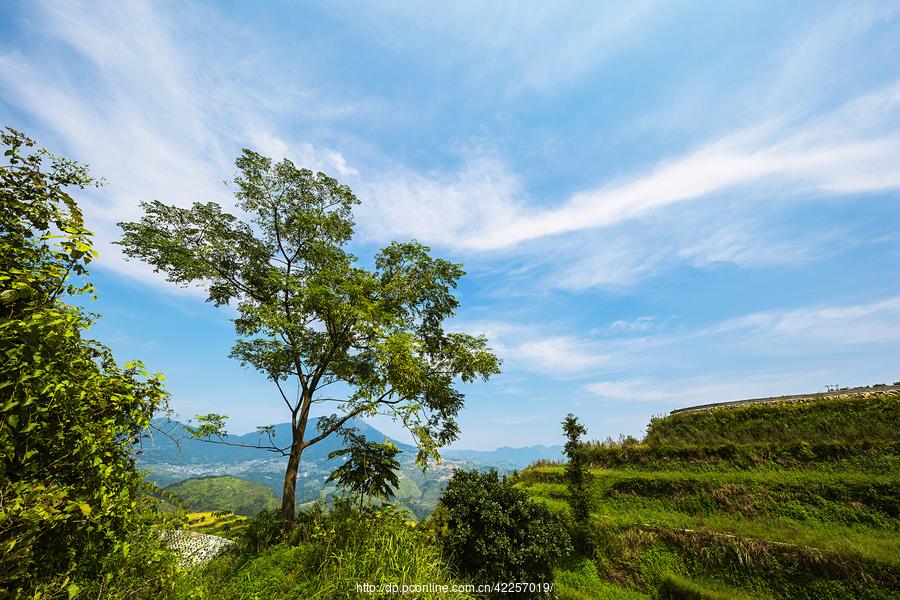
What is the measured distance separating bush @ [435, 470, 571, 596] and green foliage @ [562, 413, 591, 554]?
4448 millimetres

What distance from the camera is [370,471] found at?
11.3 meters

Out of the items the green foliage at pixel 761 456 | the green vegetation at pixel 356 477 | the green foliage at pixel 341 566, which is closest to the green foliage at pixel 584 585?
the green vegetation at pixel 356 477

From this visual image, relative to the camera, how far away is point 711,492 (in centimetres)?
1642

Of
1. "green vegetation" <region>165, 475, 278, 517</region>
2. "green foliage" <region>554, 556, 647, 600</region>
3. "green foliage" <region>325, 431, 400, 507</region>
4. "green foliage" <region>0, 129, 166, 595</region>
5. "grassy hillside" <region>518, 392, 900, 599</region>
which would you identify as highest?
"green foliage" <region>0, 129, 166, 595</region>

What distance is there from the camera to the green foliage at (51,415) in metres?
2.50

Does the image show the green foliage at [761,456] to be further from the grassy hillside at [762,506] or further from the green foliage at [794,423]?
the green foliage at [794,423]

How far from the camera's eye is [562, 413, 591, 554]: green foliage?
15.3 metres

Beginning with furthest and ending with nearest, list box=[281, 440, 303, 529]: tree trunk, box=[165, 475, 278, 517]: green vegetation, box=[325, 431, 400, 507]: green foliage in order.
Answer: box=[165, 475, 278, 517]: green vegetation < box=[281, 440, 303, 529]: tree trunk < box=[325, 431, 400, 507]: green foliage

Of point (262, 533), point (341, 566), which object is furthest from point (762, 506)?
point (262, 533)

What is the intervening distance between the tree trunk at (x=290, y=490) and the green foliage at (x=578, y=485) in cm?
1254

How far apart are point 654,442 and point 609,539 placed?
11.4 metres

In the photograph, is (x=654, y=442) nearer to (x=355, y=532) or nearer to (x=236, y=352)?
(x=355, y=532)

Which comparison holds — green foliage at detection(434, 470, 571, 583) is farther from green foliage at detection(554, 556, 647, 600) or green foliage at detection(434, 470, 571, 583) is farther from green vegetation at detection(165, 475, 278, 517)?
green vegetation at detection(165, 475, 278, 517)

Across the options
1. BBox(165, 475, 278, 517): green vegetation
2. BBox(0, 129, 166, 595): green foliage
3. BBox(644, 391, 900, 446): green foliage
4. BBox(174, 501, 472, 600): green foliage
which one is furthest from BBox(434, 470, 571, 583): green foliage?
BBox(165, 475, 278, 517): green vegetation
